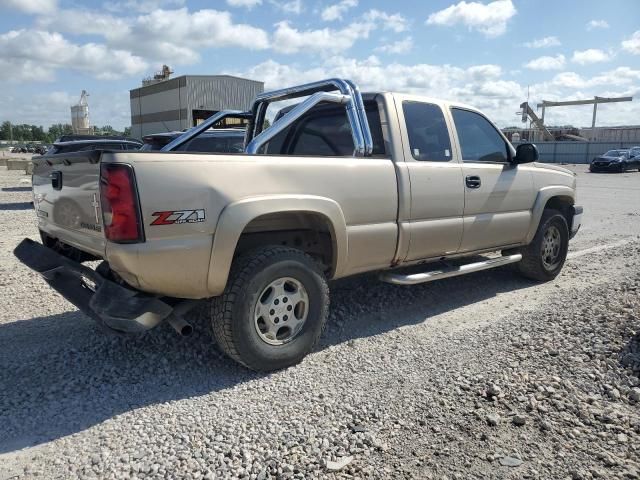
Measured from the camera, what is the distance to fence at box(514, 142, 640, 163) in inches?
1698

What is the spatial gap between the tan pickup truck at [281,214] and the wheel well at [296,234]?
0.01m

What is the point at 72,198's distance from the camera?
11.4 ft

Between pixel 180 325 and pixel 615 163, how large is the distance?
115 feet

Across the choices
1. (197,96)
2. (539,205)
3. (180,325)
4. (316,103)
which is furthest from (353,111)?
(197,96)

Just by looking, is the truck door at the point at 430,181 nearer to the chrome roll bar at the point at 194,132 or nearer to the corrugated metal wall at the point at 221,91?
the chrome roll bar at the point at 194,132

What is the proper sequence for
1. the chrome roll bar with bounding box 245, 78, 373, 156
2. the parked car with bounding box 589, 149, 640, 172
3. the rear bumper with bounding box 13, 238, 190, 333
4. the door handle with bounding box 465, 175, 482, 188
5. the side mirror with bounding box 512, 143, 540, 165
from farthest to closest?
the parked car with bounding box 589, 149, 640, 172 < the side mirror with bounding box 512, 143, 540, 165 < the door handle with bounding box 465, 175, 482, 188 < the chrome roll bar with bounding box 245, 78, 373, 156 < the rear bumper with bounding box 13, 238, 190, 333

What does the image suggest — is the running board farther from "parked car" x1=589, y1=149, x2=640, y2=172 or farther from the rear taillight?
"parked car" x1=589, y1=149, x2=640, y2=172

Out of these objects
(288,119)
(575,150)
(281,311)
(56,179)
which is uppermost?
(575,150)

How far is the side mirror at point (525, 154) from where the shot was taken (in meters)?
5.34

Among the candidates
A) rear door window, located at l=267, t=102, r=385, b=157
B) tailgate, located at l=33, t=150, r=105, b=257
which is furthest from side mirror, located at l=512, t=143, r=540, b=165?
tailgate, located at l=33, t=150, r=105, b=257

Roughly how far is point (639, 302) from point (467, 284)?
1.72 meters

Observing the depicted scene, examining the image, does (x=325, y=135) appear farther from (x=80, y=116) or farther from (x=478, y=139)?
(x=80, y=116)

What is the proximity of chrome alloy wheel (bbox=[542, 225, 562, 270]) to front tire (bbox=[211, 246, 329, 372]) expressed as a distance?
3.40 meters

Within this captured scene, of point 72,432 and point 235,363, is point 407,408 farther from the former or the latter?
point 72,432
